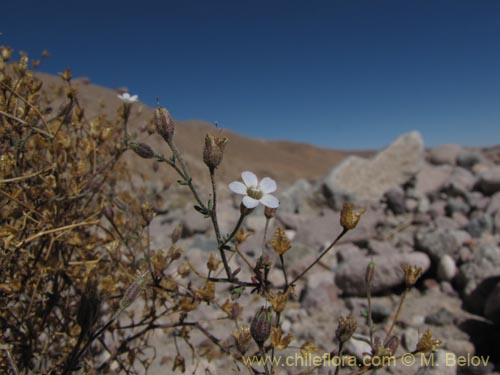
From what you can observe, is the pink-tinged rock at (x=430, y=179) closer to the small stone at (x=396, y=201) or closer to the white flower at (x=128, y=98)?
the small stone at (x=396, y=201)

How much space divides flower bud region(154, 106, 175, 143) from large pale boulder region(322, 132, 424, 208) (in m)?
4.03

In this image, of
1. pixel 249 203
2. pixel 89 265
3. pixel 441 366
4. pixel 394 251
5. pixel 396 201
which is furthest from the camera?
pixel 396 201

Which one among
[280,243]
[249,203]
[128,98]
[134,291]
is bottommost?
[134,291]

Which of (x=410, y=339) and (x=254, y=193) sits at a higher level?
(x=254, y=193)

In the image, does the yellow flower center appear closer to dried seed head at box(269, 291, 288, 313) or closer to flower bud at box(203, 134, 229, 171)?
flower bud at box(203, 134, 229, 171)

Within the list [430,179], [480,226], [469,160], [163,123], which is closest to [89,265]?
[163,123]

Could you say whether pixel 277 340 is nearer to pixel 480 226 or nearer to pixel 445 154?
pixel 480 226

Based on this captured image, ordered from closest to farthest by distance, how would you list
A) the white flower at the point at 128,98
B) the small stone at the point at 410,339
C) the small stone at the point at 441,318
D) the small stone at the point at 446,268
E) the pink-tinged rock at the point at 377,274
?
the white flower at the point at 128,98
the small stone at the point at 410,339
the small stone at the point at 441,318
the pink-tinged rock at the point at 377,274
the small stone at the point at 446,268

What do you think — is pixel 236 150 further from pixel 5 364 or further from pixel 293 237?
pixel 5 364

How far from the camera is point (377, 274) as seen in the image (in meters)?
2.69

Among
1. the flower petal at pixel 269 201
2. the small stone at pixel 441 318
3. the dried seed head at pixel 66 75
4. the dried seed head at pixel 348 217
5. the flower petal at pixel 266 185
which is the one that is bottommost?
the small stone at pixel 441 318

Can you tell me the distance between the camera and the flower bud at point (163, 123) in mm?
1101

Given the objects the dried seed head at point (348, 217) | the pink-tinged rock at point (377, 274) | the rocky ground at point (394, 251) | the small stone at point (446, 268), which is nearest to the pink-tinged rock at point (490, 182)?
the rocky ground at point (394, 251)

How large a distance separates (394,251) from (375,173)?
2233mm
